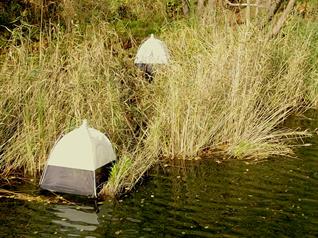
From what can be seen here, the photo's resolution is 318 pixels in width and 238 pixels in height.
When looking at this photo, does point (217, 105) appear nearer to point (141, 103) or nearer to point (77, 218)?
point (141, 103)

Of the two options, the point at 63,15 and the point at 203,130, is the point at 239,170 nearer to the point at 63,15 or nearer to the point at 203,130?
the point at 203,130

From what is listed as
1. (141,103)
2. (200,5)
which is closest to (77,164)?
(141,103)

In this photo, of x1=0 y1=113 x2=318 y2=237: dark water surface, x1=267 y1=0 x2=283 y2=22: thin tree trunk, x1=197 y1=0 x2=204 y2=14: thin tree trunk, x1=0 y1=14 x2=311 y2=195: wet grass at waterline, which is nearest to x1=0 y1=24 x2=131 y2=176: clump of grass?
x1=0 y1=14 x2=311 y2=195: wet grass at waterline

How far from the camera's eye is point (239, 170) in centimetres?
761

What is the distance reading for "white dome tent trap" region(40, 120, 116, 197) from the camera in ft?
21.5

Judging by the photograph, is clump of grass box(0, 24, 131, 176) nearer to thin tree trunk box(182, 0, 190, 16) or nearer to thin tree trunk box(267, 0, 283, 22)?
thin tree trunk box(267, 0, 283, 22)

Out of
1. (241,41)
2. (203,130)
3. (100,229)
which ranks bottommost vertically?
(100,229)

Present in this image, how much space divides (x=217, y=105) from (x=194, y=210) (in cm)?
237

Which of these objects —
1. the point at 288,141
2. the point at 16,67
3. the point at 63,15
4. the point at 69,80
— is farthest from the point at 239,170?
the point at 63,15

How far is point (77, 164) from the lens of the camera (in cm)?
657

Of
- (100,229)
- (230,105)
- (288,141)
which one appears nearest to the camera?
(100,229)

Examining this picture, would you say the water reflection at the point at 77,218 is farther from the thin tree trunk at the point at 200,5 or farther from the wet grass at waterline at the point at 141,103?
the thin tree trunk at the point at 200,5

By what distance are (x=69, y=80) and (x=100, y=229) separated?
2.44 m

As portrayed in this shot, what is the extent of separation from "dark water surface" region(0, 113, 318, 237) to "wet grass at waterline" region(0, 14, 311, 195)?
40 centimetres
